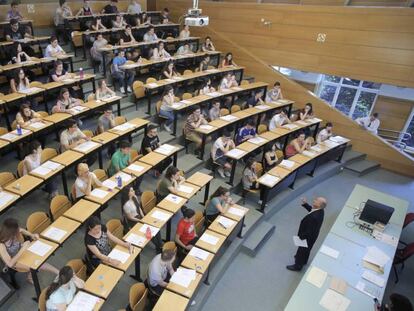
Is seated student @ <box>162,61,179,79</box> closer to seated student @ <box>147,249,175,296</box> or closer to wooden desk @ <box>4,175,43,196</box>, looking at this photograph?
wooden desk @ <box>4,175,43,196</box>

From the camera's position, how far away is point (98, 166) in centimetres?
702

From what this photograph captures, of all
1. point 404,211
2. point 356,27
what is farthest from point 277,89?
point 404,211

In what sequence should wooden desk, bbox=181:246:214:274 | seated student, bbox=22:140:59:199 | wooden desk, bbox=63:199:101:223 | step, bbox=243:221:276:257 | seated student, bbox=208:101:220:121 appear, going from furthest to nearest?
seated student, bbox=208:101:220:121, step, bbox=243:221:276:257, seated student, bbox=22:140:59:199, wooden desk, bbox=63:199:101:223, wooden desk, bbox=181:246:214:274

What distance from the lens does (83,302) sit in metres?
3.70

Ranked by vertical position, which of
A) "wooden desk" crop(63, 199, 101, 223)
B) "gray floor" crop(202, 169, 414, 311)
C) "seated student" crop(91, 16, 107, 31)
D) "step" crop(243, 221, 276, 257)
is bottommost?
"gray floor" crop(202, 169, 414, 311)

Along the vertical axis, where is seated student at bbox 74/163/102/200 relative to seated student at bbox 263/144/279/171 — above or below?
above

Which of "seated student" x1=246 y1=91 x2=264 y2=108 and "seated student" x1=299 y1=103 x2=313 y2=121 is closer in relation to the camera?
"seated student" x1=299 y1=103 x2=313 y2=121

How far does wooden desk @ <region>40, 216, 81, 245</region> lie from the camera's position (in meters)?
4.38

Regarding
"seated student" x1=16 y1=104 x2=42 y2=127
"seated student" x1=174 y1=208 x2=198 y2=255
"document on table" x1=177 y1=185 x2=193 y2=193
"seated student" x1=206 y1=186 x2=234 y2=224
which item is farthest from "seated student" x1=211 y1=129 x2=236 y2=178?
"seated student" x1=16 y1=104 x2=42 y2=127

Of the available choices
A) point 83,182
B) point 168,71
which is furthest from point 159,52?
point 83,182

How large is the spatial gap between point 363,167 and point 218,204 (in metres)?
5.98

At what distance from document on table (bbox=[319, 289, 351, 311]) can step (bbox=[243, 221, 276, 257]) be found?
1827 millimetres

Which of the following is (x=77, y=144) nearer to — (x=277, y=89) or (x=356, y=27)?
(x=277, y=89)

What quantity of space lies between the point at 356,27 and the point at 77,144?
8.60 metres
